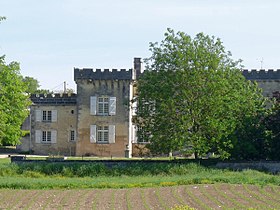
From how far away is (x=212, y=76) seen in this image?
103ft

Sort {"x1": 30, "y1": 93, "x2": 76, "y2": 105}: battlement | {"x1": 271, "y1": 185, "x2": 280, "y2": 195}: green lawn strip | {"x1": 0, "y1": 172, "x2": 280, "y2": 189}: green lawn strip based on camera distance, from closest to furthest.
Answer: {"x1": 271, "y1": 185, "x2": 280, "y2": 195}: green lawn strip → {"x1": 0, "y1": 172, "x2": 280, "y2": 189}: green lawn strip → {"x1": 30, "y1": 93, "x2": 76, "y2": 105}: battlement

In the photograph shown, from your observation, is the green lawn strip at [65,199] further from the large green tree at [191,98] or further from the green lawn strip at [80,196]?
the large green tree at [191,98]

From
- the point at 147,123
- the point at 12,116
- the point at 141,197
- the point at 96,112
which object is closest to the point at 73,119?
the point at 96,112

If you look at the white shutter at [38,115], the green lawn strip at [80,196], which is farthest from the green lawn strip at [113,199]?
the white shutter at [38,115]

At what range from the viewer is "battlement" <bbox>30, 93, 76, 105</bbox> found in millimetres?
46719

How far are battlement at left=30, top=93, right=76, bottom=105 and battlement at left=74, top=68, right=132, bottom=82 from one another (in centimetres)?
248

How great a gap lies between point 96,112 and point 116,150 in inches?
132

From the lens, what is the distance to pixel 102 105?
45.0 m

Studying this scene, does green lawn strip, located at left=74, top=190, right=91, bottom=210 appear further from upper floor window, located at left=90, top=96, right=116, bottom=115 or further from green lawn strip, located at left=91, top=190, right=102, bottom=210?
upper floor window, located at left=90, top=96, right=116, bottom=115

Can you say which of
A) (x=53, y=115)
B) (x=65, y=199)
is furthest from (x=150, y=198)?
(x=53, y=115)

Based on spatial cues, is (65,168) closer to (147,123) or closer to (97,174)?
(97,174)

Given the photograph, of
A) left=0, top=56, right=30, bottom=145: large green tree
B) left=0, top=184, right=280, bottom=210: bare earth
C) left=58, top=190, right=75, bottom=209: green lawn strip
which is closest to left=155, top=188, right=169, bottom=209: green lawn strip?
left=0, top=184, right=280, bottom=210: bare earth

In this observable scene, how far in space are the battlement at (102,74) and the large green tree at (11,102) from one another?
5.95m

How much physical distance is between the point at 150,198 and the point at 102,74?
82.2 feet
